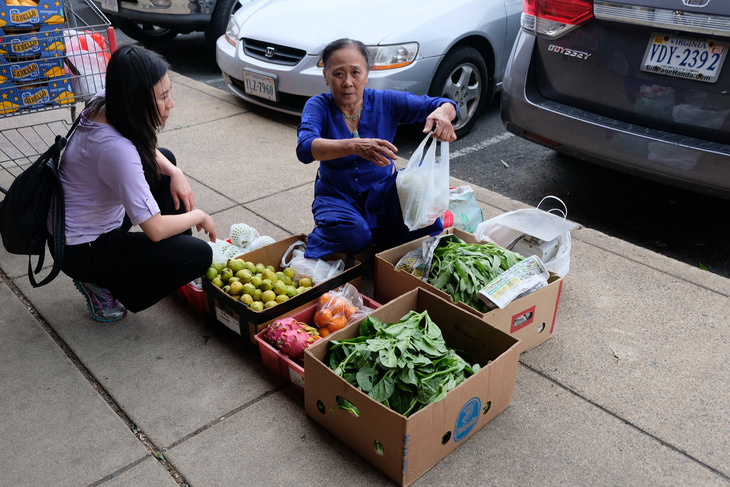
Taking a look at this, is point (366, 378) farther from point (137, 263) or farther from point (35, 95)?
point (35, 95)

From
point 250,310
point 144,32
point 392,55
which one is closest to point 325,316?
point 250,310

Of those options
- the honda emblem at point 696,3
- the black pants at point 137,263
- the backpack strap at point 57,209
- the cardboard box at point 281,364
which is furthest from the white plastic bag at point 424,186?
the backpack strap at point 57,209

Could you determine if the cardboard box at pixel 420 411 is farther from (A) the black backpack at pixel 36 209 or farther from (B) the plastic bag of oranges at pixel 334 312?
(A) the black backpack at pixel 36 209

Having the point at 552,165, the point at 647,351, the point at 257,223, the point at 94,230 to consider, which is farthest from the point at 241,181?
the point at 647,351

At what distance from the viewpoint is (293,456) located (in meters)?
2.36

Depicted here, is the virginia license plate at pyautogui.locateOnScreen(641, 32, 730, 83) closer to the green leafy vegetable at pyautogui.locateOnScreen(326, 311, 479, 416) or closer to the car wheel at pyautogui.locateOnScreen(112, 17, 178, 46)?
the green leafy vegetable at pyautogui.locateOnScreen(326, 311, 479, 416)

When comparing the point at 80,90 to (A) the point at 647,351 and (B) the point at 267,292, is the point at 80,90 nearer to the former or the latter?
(B) the point at 267,292

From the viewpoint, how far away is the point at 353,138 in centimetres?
300

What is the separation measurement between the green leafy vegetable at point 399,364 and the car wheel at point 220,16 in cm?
573

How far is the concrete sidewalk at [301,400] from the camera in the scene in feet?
7.57

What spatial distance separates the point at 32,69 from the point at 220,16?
13.1ft

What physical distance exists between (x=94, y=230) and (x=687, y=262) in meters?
3.39

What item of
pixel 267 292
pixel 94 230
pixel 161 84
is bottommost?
pixel 267 292

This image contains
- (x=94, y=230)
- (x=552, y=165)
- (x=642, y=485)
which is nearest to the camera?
(x=642, y=485)
